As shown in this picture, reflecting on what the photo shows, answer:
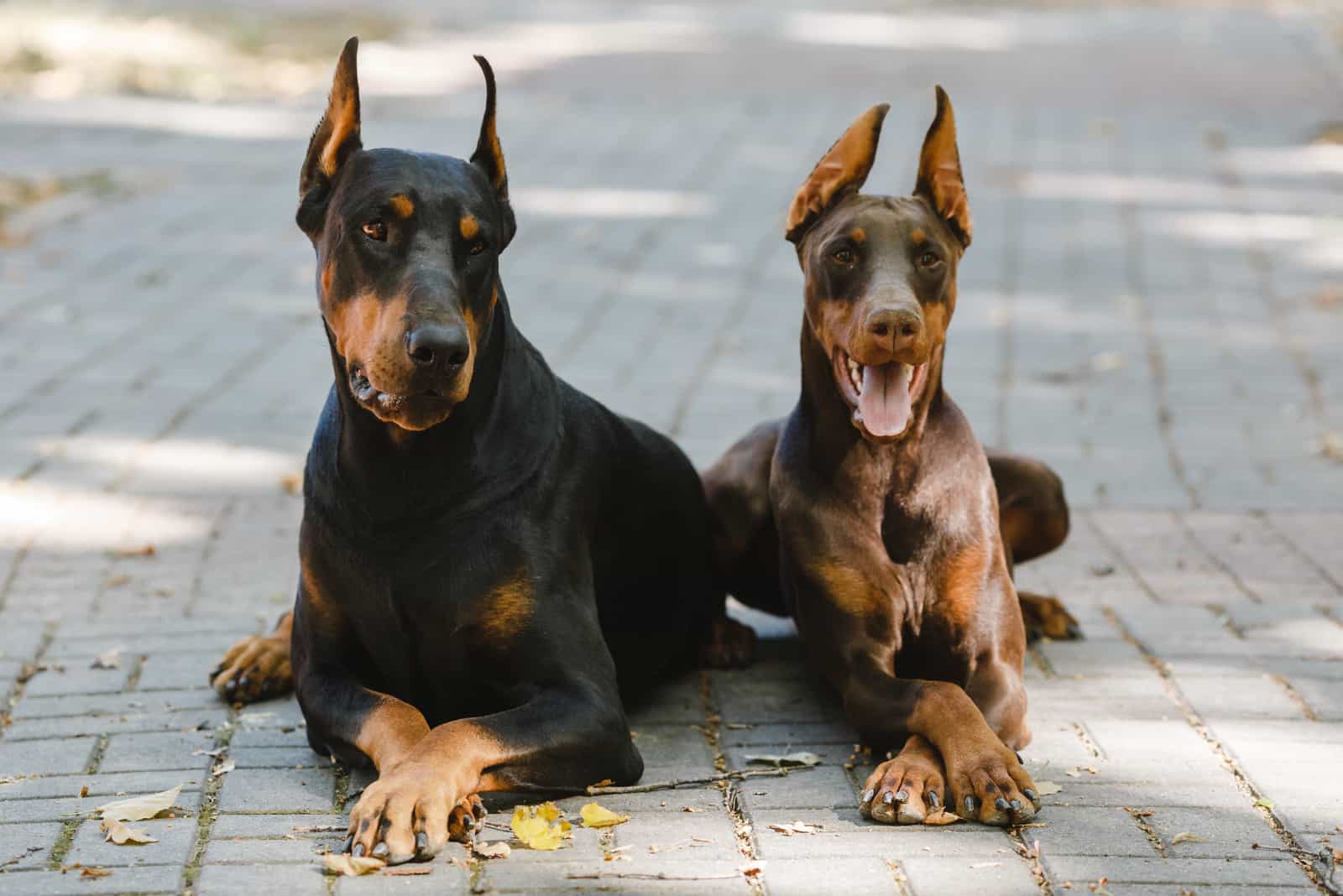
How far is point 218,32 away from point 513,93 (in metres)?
6.51

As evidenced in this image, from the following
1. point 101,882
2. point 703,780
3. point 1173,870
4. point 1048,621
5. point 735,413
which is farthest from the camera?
point 735,413

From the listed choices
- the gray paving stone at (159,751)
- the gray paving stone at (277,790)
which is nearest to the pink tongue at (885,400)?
the gray paving stone at (277,790)

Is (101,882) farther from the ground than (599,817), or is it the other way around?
(599,817)

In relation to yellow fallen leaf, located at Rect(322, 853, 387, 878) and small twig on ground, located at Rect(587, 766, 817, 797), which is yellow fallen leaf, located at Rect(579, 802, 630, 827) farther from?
yellow fallen leaf, located at Rect(322, 853, 387, 878)

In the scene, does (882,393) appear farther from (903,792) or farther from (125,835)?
(125,835)

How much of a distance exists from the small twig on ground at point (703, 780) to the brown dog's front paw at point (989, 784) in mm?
438

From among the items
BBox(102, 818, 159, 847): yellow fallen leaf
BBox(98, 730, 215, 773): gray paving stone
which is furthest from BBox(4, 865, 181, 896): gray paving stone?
BBox(98, 730, 215, 773): gray paving stone

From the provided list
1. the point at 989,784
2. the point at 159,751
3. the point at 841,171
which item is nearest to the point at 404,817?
the point at 159,751

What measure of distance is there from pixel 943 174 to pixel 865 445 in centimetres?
72

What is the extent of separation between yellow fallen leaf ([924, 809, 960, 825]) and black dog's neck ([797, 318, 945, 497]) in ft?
2.82

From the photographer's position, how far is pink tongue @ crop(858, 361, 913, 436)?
410 centimetres

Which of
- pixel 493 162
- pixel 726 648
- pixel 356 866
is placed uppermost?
pixel 493 162

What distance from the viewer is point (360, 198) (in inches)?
148

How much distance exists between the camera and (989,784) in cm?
365
